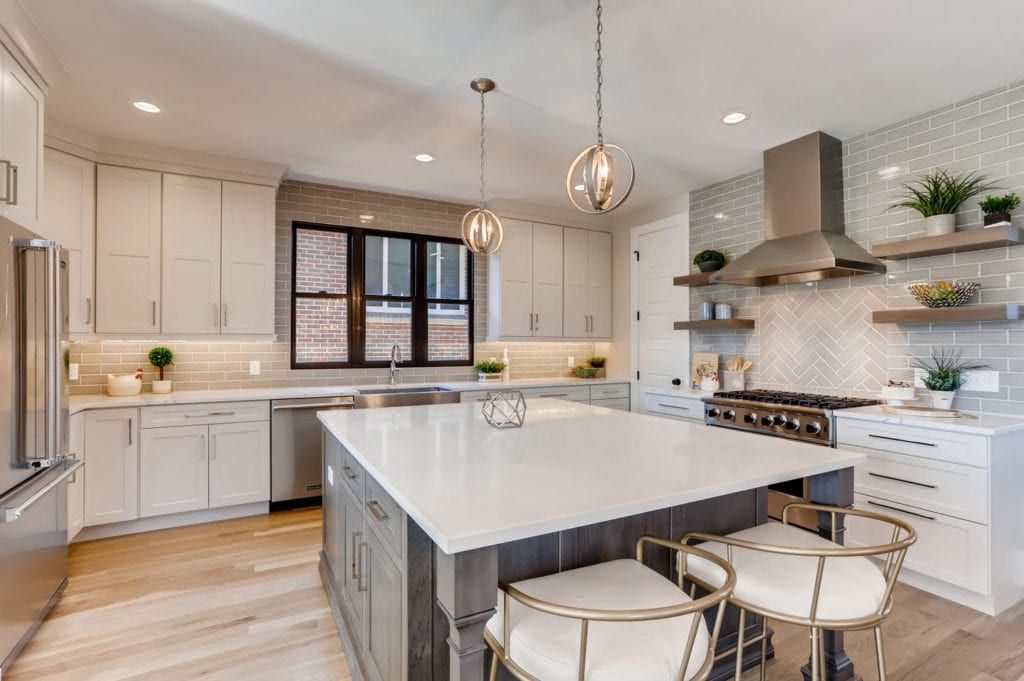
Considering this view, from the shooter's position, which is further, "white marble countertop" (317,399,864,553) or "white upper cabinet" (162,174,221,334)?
"white upper cabinet" (162,174,221,334)

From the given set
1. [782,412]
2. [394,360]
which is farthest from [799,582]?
[394,360]

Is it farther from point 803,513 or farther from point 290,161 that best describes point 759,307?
point 290,161

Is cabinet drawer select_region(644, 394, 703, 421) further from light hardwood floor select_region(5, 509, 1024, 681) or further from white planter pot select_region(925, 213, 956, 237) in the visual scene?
white planter pot select_region(925, 213, 956, 237)

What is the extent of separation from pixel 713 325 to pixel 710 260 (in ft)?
1.79

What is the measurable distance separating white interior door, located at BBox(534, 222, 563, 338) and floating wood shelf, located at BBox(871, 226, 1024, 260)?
2757 millimetres

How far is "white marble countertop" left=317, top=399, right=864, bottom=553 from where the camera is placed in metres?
1.11

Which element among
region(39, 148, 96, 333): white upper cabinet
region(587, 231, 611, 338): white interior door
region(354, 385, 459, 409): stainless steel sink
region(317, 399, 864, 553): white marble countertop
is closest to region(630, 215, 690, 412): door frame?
region(587, 231, 611, 338): white interior door

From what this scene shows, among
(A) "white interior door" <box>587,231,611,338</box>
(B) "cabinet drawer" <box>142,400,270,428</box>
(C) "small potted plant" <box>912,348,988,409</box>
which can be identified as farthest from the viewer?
(A) "white interior door" <box>587,231,611,338</box>

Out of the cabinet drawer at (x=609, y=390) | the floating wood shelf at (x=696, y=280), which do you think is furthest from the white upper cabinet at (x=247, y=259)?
the floating wood shelf at (x=696, y=280)

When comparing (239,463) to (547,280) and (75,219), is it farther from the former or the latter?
(547,280)

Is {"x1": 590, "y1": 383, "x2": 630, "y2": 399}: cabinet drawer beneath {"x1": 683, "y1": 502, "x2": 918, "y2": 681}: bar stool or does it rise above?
above

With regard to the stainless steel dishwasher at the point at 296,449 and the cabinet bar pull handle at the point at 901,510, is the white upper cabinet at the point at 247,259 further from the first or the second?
the cabinet bar pull handle at the point at 901,510

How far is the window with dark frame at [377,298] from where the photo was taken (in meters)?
4.41

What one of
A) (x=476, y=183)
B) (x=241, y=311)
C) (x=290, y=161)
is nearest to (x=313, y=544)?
(x=241, y=311)
